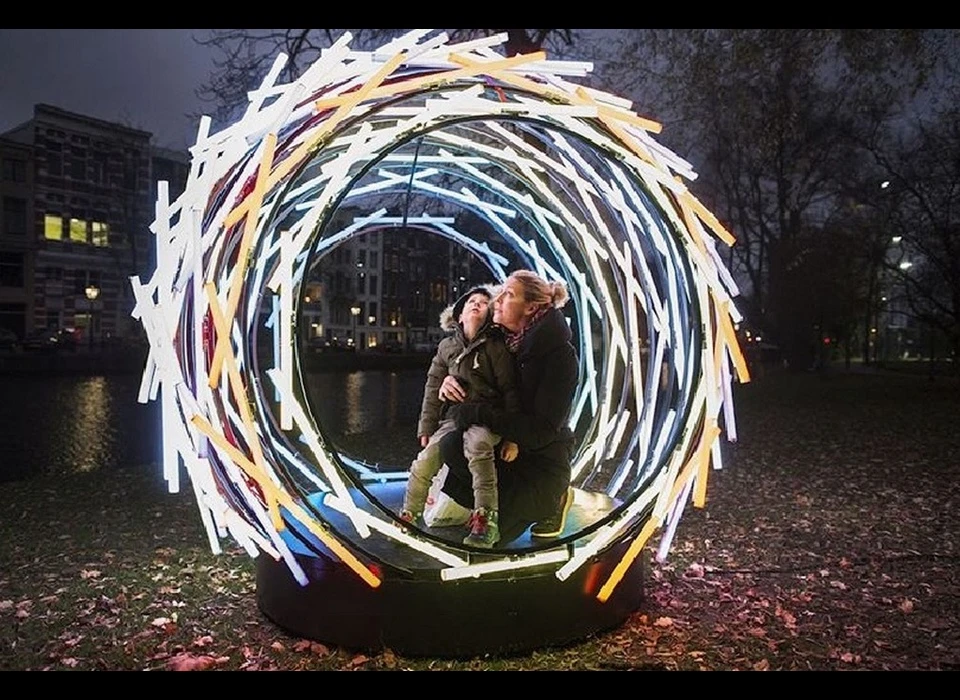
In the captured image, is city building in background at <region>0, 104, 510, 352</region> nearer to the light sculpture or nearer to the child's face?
the child's face

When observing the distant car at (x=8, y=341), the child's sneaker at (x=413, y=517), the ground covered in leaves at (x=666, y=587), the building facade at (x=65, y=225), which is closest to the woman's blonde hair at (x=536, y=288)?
the child's sneaker at (x=413, y=517)

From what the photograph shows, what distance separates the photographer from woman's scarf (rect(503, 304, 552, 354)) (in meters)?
5.25

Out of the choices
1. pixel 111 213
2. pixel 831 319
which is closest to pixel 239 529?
pixel 831 319

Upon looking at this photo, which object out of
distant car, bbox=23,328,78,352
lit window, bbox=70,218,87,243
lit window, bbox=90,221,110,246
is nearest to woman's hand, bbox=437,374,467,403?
distant car, bbox=23,328,78,352

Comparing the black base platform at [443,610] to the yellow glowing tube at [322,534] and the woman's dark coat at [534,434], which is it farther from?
the woman's dark coat at [534,434]

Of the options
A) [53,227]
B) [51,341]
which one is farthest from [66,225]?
[51,341]

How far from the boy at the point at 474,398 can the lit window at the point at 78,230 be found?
1851 inches

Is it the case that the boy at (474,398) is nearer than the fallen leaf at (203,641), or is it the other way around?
the fallen leaf at (203,641)

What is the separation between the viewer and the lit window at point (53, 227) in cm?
4647

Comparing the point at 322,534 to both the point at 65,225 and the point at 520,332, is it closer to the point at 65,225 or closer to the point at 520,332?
the point at 520,332

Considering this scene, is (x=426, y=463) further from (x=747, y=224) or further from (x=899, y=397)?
(x=747, y=224)

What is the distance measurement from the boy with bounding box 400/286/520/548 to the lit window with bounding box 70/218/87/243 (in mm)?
47019

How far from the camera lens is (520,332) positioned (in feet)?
17.5

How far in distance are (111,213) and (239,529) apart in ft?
155
